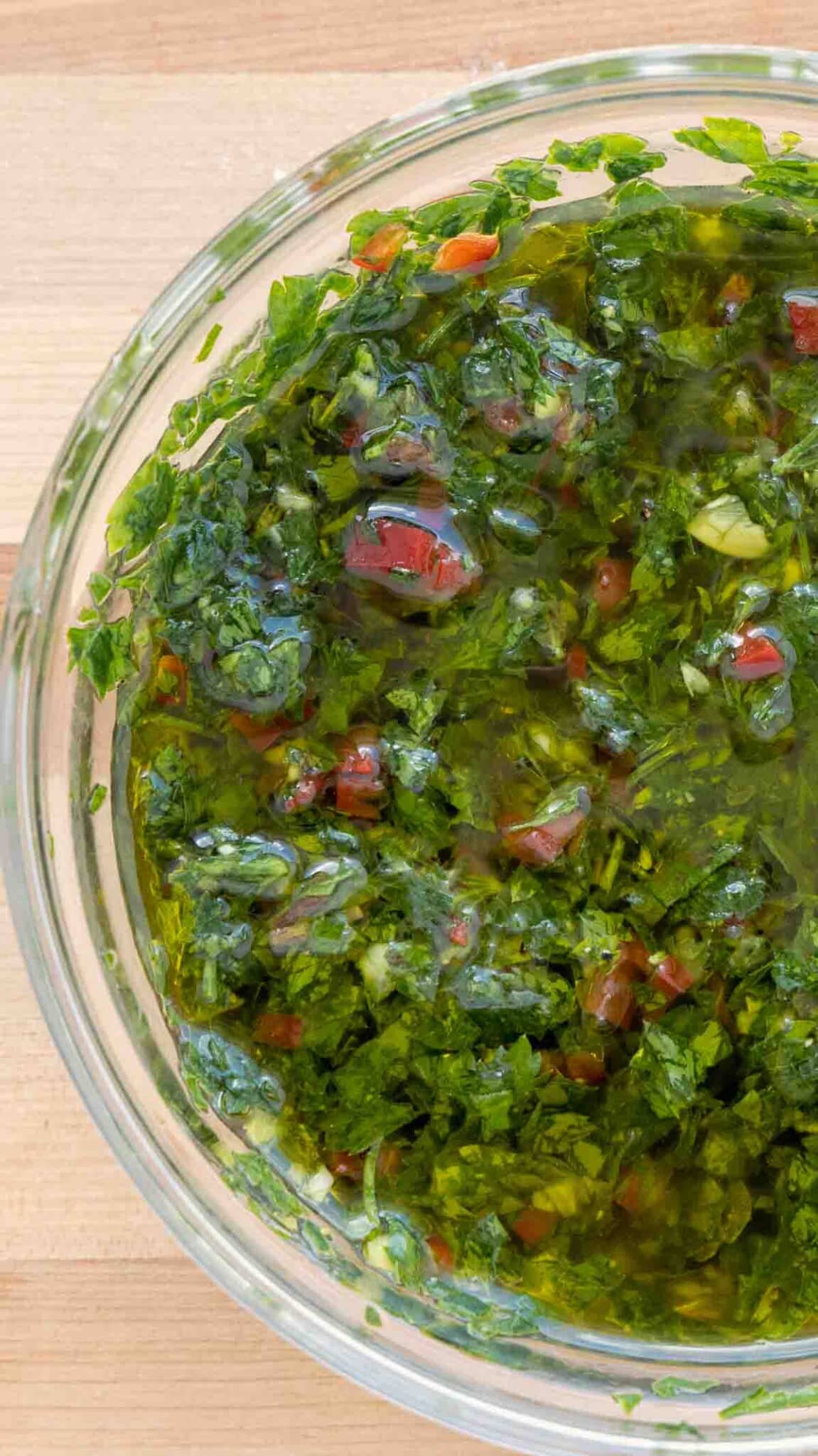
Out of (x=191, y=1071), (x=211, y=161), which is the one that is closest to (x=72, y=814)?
(x=191, y=1071)

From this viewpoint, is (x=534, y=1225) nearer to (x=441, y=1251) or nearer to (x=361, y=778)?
(x=441, y=1251)

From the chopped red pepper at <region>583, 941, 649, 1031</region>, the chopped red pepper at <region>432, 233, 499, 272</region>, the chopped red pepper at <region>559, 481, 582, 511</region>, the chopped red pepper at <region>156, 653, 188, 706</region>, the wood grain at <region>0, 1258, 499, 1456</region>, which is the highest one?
the chopped red pepper at <region>432, 233, 499, 272</region>

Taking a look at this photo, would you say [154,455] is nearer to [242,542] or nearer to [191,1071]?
[242,542]

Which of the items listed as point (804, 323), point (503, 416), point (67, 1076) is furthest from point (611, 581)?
point (67, 1076)

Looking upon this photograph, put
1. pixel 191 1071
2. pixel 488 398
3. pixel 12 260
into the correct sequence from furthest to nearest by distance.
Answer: pixel 12 260 < pixel 191 1071 < pixel 488 398

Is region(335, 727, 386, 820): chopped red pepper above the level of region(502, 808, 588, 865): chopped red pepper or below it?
above

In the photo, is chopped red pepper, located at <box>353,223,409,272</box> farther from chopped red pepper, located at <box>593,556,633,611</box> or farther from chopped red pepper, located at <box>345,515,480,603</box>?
chopped red pepper, located at <box>593,556,633,611</box>

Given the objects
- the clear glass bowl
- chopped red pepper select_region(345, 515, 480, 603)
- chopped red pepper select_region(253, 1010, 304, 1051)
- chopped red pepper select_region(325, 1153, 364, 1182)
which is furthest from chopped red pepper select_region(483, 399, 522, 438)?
chopped red pepper select_region(325, 1153, 364, 1182)
